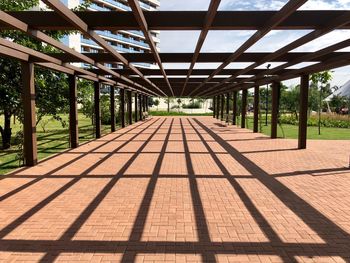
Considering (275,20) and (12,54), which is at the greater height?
(275,20)

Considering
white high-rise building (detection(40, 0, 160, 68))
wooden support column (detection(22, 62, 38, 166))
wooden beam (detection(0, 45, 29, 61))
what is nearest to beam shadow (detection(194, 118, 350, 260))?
wooden support column (detection(22, 62, 38, 166))

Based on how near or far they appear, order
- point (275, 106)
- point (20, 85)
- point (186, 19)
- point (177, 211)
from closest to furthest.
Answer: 1. point (177, 211)
2. point (186, 19)
3. point (20, 85)
4. point (275, 106)

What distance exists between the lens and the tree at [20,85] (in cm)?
1165

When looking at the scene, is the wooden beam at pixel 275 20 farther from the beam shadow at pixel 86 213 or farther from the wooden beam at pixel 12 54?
the wooden beam at pixel 12 54

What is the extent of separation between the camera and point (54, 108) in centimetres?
1343

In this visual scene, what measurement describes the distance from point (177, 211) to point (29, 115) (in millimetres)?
6082

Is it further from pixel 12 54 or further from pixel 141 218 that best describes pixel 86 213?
pixel 12 54

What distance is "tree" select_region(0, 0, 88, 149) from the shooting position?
1165 centimetres

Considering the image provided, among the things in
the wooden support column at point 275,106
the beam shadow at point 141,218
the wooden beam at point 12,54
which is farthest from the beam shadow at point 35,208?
the wooden support column at point 275,106

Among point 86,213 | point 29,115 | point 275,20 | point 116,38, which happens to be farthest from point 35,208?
point 116,38

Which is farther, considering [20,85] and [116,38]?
[116,38]

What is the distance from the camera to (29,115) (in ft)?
30.6

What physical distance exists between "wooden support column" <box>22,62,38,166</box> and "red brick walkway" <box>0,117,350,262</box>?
551 mm

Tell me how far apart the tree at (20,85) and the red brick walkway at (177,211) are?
3775 millimetres
